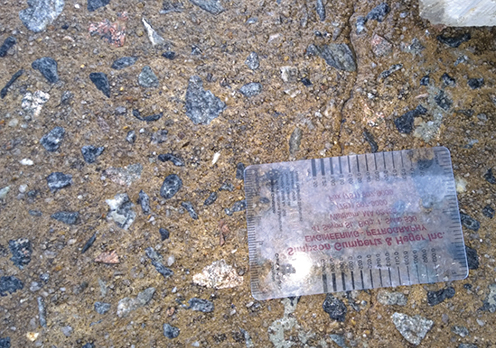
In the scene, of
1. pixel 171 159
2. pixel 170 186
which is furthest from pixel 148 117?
pixel 170 186

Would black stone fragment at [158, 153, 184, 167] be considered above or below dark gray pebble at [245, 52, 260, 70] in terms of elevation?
below

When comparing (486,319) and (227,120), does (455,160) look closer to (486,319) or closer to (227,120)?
(486,319)

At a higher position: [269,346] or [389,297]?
[389,297]

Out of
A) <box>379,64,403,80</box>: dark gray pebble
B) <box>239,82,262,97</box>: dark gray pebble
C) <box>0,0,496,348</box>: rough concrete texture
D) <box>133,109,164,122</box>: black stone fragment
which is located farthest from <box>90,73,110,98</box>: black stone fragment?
<box>379,64,403,80</box>: dark gray pebble

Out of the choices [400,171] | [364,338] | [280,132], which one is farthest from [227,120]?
[364,338]

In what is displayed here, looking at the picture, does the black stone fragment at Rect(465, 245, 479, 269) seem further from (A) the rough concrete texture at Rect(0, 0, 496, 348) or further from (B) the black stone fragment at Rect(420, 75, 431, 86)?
(B) the black stone fragment at Rect(420, 75, 431, 86)

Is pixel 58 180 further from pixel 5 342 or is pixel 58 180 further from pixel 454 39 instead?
pixel 454 39
